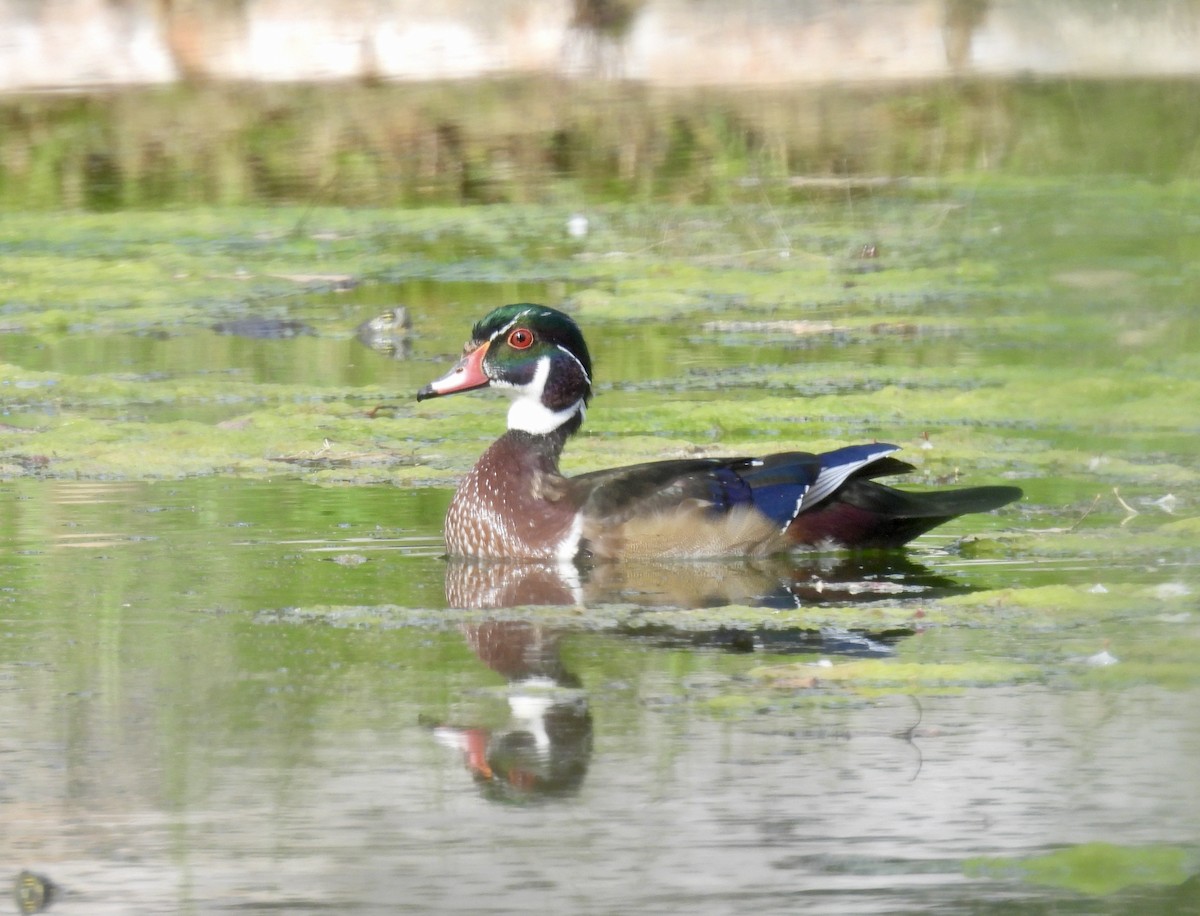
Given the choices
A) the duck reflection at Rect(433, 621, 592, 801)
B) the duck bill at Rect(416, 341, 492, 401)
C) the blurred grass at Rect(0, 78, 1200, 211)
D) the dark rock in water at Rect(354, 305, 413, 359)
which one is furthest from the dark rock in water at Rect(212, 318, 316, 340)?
the duck reflection at Rect(433, 621, 592, 801)

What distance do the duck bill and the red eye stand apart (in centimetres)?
9

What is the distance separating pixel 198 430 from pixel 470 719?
3.60 meters

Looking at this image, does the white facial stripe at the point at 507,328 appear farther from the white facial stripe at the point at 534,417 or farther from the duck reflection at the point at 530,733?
the duck reflection at the point at 530,733

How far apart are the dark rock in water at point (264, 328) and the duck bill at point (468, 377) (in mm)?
3239

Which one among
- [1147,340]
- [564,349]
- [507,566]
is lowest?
[507,566]

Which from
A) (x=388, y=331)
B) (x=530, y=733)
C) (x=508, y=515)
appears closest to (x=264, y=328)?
(x=388, y=331)

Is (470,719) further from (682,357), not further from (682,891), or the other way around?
(682,357)

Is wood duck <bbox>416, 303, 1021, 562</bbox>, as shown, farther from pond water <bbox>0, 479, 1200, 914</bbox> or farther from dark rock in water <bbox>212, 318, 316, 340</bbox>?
dark rock in water <bbox>212, 318, 316, 340</bbox>

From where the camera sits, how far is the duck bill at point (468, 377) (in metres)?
7.32

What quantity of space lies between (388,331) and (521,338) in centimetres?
317

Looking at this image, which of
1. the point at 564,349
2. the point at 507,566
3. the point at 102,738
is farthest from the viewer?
the point at 564,349

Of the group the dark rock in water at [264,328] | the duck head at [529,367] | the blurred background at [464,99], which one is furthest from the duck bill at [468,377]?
the blurred background at [464,99]

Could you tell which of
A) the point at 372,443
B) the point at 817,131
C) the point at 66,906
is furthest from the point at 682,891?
the point at 817,131

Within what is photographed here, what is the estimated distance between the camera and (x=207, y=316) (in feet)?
35.8
